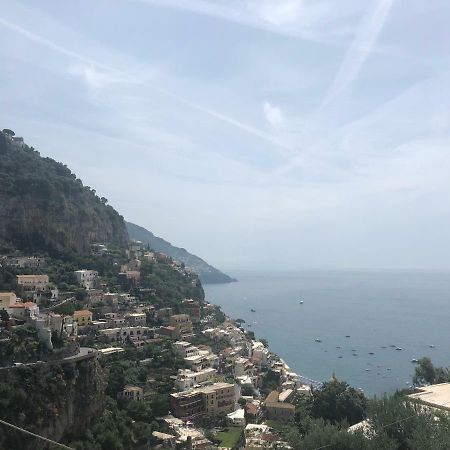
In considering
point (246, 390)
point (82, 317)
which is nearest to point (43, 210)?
point (82, 317)

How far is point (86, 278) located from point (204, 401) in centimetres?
1570

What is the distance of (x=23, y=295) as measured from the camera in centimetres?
2866

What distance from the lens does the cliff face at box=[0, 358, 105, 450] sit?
15328 millimetres

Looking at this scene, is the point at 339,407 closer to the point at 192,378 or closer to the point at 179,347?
the point at 192,378

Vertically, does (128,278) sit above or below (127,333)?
above

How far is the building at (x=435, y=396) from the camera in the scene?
2115 centimetres

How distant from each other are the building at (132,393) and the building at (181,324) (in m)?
11.1

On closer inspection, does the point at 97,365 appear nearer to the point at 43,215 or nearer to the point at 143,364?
the point at 143,364

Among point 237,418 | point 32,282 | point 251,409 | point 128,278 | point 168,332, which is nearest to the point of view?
point 237,418

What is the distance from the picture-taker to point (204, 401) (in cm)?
2427

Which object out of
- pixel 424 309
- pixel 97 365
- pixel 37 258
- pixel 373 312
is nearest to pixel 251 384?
pixel 97 365

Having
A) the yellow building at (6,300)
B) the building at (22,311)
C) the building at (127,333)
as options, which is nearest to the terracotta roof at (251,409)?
the building at (127,333)

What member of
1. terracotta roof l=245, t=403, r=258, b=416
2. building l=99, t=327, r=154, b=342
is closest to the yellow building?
building l=99, t=327, r=154, b=342

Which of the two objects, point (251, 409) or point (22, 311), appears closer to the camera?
point (22, 311)
